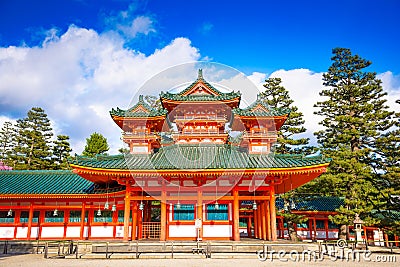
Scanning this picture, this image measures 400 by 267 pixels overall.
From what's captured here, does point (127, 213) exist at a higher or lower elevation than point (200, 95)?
lower

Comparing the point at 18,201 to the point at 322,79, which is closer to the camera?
the point at 18,201

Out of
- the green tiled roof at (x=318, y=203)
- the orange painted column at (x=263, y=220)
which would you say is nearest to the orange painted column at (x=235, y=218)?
the orange painted column at (x=263, y=220)

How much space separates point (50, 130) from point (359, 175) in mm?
44393

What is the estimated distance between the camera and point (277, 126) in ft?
81.0

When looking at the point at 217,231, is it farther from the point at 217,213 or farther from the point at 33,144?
the point at 33,144

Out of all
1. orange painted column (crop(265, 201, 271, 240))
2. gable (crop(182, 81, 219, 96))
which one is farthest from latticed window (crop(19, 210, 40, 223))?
orange painted column (crop(265, 201, 271, 240))

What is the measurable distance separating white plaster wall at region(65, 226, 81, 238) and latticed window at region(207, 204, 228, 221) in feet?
36.7

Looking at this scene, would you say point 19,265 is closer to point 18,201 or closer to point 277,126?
point 18,201

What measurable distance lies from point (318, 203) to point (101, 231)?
81.2ft

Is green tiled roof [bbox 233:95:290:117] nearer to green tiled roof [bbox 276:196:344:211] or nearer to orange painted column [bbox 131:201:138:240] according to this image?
orange painted column [bbox 131:201:138:240]

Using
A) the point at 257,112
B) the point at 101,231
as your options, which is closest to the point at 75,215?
the point at 101,231

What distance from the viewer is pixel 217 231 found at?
21.0m

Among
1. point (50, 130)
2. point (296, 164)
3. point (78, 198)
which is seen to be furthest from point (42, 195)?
point (50, 130)

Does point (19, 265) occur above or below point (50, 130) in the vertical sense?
below
